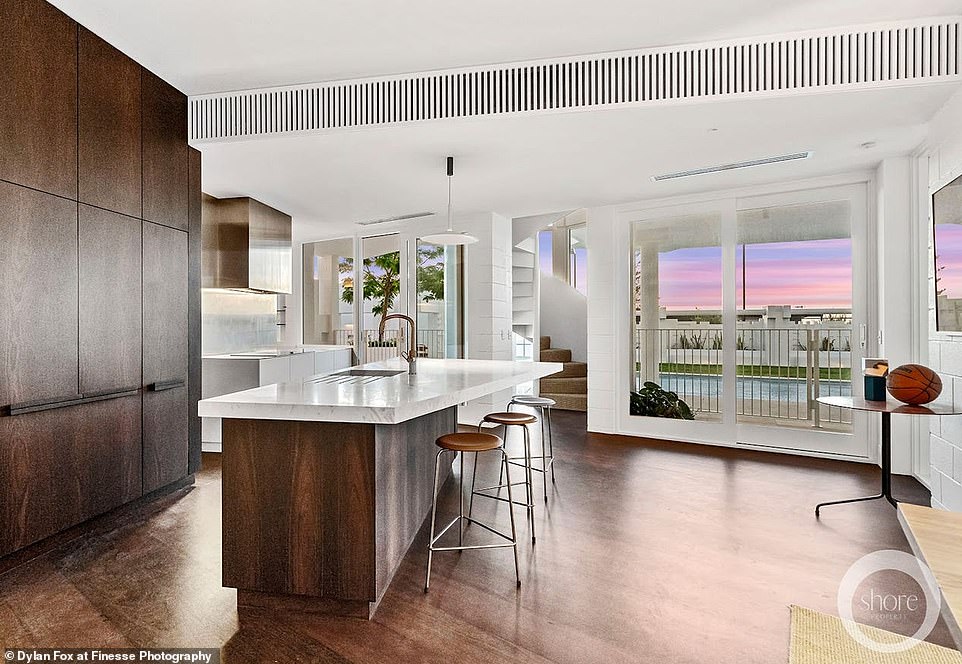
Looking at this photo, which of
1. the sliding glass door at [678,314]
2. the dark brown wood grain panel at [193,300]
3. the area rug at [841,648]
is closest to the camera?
the area rug at [841,648]

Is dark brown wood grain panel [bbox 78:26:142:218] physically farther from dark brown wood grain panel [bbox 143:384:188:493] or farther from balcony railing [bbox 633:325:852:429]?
balcony railing [bbox 633:325:852:429]

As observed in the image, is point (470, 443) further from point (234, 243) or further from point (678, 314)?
point (234, 243)

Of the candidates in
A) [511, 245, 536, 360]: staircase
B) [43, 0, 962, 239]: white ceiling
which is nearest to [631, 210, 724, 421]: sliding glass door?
[43, 0, 962, 239]: white ceiling

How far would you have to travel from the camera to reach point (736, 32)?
111 inches

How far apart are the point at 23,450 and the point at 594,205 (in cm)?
490

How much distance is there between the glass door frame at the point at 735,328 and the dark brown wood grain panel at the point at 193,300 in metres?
3.79

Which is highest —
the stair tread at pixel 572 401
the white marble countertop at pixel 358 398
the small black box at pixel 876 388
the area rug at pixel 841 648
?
the white marble countertop at pixel 358 398

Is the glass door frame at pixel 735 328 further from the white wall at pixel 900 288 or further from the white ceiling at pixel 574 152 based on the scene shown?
the white wall at pixel 900 288

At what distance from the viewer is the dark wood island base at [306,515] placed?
2205 millimetres

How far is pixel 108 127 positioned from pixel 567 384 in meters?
5.81

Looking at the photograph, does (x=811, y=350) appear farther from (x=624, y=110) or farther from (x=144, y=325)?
(x=144, y=325)

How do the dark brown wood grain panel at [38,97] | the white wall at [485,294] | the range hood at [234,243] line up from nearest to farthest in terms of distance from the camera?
1. the dark brown wood grain panel at [38,97]
2. the range hood at [234,243]
3. the white wall at [485,294]

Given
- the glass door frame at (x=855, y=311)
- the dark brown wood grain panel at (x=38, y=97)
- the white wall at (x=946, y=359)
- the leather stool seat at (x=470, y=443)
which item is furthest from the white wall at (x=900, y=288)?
the dark brown wood grain panel at (x=38, y=97)

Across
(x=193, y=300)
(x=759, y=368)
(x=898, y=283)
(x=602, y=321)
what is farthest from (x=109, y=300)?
(x=898, y=283)
